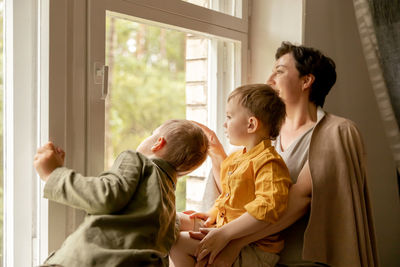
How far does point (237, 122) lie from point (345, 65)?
4.22 ft

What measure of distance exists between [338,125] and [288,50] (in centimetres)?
38

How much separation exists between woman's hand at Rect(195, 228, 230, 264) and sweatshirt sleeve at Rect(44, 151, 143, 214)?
0.36m

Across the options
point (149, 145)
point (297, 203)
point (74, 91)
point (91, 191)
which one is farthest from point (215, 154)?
point (91, 191)

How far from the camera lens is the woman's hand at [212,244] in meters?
1.40

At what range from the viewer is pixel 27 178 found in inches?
51.3

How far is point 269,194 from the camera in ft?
4.50

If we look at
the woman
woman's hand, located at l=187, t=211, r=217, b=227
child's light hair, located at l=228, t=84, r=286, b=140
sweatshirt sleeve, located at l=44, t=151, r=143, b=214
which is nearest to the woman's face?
the woman

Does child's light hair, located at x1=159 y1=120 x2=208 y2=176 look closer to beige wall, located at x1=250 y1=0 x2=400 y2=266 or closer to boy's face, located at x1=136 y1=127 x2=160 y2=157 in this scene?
boy's face, located at x1=136 y1=127 x2=160 y2=157

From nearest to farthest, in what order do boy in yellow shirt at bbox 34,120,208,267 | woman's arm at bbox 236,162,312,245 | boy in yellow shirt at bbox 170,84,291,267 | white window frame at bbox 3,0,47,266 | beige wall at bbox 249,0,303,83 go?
boy in yellow shirt at bbox 34,120,208,267 < white window frame at bbox 3,0,47,266 < boy in yellow shirt at bbox 170,84,291,267 < woman's arm at bbox 236,162,312,245 < beige wall at bbox 249,0,303,83

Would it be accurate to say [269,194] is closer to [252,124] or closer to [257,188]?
[257,188]

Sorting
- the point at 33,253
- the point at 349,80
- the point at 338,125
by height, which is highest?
the point at 349,80

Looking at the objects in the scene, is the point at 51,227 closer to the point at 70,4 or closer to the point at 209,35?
the point at 70,4

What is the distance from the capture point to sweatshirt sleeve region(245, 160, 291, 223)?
1364 mm

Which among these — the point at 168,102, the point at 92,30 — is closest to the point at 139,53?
the point at 168,102
